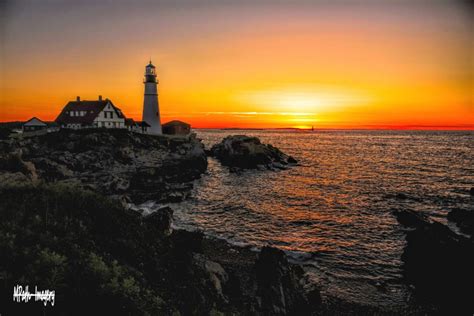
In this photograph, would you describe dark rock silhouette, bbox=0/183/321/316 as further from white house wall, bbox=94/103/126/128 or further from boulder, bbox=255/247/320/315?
white house wall, bbox=94/103/126/128

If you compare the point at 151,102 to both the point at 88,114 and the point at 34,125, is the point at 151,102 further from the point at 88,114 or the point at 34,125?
the point at 34,125

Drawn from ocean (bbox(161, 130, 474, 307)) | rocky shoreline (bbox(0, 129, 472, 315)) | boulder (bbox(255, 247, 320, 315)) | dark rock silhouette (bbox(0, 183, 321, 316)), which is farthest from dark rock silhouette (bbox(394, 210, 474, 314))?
dark rock silhouette (bbox(0, 183, 321, 316))

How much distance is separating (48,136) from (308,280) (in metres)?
49.0

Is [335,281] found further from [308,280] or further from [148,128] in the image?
[148,128]

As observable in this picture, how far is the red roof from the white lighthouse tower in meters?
8.03

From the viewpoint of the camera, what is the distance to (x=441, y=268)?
1534 cm

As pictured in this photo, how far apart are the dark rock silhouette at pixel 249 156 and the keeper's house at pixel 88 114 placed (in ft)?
85.7

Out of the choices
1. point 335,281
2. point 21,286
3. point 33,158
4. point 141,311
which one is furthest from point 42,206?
point 33,158

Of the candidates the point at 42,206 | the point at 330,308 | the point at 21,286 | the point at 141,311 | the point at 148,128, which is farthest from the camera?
the point at 148,128

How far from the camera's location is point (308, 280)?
50.4ft

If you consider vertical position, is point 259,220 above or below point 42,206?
below

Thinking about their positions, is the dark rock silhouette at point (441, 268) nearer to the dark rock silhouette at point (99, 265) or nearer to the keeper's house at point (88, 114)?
the dark rock silhouette at point (99, 265)

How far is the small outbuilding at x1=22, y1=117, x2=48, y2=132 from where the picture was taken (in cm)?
5356

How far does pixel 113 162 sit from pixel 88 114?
2060cm
